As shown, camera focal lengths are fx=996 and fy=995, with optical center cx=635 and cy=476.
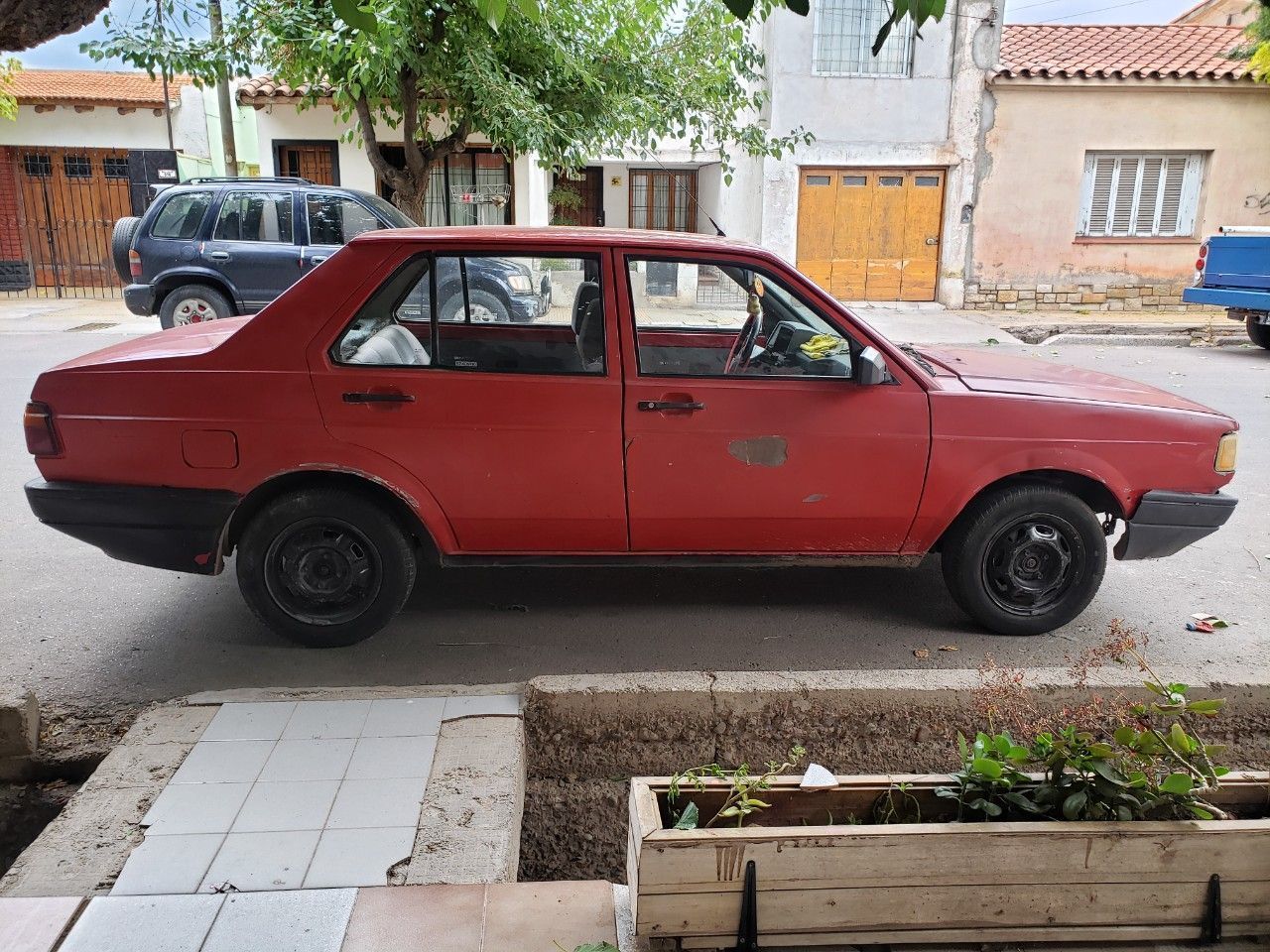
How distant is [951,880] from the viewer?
257cm

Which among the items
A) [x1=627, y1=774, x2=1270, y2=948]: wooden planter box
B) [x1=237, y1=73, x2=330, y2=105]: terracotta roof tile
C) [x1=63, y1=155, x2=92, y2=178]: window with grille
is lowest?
[x1=627, y1=774, x2=1270, y2=948]: wooden planter box

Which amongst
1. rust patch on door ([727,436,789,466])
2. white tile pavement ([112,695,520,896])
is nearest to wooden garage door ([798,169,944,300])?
rust patch on door ([727,436,789,466])

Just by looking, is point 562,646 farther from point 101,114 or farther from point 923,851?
point 101,114

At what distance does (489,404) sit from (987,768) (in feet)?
7.89

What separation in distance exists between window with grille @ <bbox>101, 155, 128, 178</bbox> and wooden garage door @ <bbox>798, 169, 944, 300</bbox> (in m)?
13.2

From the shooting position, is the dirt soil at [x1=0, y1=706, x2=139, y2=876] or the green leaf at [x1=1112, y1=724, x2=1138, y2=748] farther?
the dirt soil at [x1=0, y1=706, x2=139, y2=876]

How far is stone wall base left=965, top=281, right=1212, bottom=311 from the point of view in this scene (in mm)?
17797

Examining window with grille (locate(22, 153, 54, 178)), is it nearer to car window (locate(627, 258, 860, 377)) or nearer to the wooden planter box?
car window (locate(627, 258, 860, 377))

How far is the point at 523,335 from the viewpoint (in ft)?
14.4

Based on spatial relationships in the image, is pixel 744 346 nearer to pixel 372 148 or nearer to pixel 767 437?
pixel 767 437

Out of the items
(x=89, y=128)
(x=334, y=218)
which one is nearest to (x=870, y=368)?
(x=334, y=218)

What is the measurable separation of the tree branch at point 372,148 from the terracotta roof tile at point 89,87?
9.97 metres

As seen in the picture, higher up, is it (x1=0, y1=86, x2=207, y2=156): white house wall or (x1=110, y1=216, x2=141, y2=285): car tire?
(x1=0, y1=86, x2=207, y2=156): white house wall

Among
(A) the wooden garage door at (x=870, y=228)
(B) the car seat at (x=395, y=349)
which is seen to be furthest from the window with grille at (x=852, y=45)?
(B) the car seat at (x=395, y=349)
